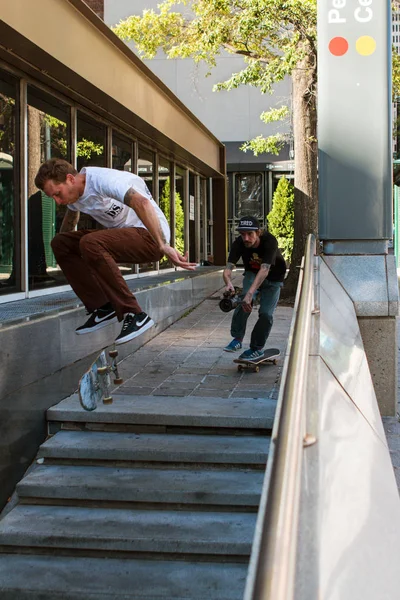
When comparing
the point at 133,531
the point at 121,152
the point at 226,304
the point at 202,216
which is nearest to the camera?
the point at 133,531

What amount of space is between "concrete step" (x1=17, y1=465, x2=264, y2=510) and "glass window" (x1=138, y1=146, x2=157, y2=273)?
27.1 feet

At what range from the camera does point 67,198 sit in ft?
18.3

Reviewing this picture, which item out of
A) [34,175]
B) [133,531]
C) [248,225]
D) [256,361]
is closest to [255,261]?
[248,225]

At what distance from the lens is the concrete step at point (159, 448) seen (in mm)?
5809

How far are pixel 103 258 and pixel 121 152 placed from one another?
23.9 ft

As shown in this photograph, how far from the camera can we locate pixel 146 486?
556 cm

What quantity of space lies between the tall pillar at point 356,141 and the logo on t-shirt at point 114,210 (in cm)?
208

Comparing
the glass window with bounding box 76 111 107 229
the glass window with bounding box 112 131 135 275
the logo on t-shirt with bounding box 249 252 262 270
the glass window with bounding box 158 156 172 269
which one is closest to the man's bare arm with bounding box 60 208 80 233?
the logo on t-shirt with bounding box 249 252 262 270

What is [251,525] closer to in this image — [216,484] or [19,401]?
[216,484]

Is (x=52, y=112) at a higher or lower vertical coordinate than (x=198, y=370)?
higher

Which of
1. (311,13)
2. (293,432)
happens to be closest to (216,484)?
(293,432)

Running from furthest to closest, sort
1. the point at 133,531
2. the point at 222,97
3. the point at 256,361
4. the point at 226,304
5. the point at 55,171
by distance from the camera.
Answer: the point at 222,97 < the point at 226,304 < the point at 256,361 < the point at 55,171 < the point at 133,531

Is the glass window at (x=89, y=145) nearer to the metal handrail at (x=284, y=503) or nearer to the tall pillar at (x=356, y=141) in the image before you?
the tall pillar at (x=356, y=141)

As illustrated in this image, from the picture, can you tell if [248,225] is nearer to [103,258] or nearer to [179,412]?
[179,412]
